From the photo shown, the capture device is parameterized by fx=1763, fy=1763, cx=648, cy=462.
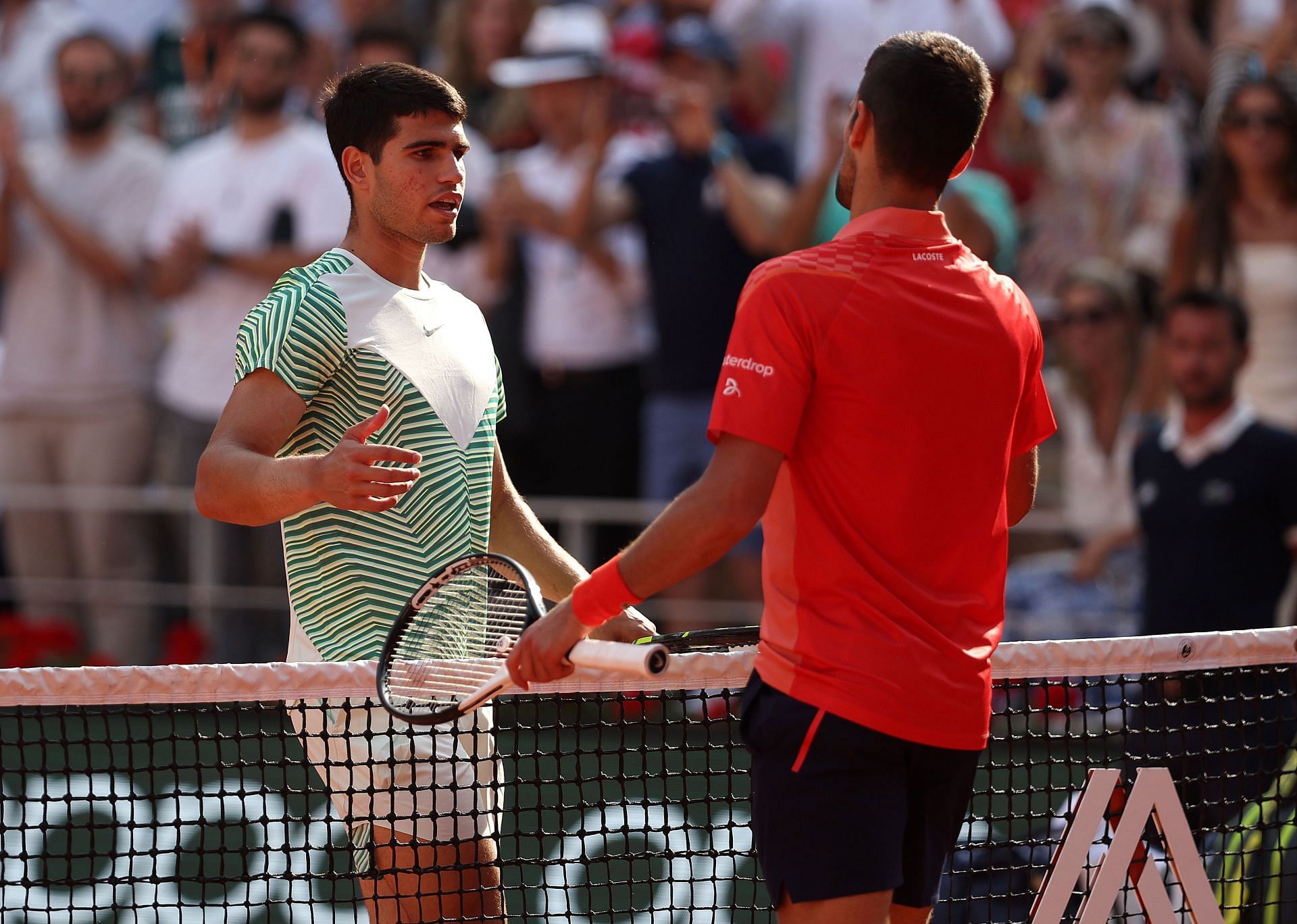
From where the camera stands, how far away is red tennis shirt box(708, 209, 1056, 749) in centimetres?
295

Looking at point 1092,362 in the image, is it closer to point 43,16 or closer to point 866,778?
point 866,778

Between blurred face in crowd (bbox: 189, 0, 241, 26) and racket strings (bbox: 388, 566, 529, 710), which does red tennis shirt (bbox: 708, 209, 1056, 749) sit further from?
blurred face in crowd (bbox: 189, 0, 241, 26)

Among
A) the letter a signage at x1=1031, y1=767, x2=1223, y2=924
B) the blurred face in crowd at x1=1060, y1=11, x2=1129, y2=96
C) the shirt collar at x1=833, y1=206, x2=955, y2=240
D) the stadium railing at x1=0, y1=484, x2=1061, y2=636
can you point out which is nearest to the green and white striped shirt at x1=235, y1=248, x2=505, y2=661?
the shirt collar at x1=833, y1=206, x2=955, y2=240

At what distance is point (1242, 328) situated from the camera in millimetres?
6941

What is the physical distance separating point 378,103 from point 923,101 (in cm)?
120

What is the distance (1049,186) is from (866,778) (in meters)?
6.16

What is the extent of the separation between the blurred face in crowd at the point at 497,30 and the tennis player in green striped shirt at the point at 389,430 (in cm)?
579

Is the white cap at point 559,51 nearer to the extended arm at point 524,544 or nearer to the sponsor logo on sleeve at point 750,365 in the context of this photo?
the extended arm at point 524,544

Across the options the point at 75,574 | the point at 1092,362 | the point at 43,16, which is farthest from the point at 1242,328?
the point at 43,16

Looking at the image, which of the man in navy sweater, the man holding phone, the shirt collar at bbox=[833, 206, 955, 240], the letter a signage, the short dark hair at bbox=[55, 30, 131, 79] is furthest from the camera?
the short dark hair at bbox=[55, 30, 131, 79]

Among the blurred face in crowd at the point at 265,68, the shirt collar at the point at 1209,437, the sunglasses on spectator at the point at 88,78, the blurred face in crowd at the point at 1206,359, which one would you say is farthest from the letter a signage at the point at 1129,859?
the sunglasses on spectator at the point at 88,78

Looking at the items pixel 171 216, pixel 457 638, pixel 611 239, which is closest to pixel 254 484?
pixel 457 638

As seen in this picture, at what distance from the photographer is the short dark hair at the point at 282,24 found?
873 cm

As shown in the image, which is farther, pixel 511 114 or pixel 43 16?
pixel 43 16
